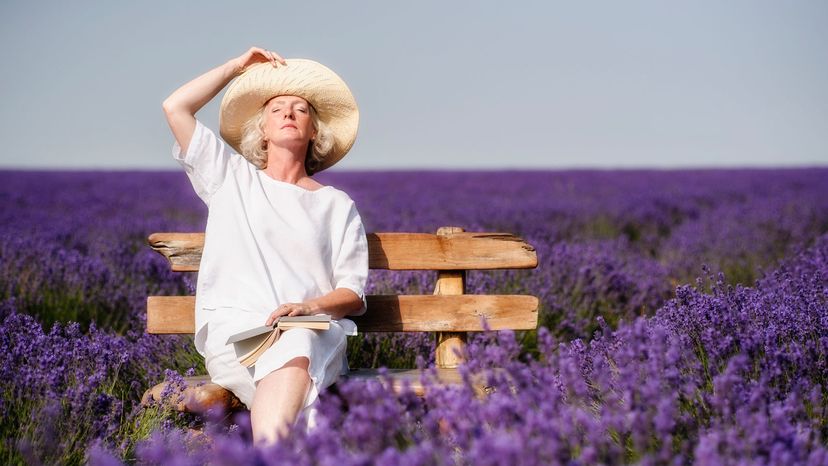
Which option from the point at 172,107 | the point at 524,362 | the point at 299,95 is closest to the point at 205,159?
the point at 172,107

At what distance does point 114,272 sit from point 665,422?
3.82m

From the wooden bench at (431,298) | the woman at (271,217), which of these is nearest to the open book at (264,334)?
the woman at (271,217)

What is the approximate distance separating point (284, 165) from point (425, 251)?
56 cm

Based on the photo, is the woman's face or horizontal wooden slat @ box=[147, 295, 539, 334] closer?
the woman's face

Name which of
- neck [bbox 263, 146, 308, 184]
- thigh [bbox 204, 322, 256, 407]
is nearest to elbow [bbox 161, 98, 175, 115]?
neck [bbox 263, 146, 308, 184]

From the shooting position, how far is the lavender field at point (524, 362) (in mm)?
1514

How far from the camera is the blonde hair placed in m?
3.08

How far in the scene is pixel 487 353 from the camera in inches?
74.0

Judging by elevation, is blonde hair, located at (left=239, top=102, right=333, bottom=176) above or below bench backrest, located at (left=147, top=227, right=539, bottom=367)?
above

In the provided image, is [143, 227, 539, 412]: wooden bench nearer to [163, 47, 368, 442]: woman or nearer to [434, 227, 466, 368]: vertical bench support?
[434, 227, 466, 368]: vertical bench support

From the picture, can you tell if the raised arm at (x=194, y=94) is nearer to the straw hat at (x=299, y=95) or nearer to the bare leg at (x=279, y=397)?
the straw hat at (x=299, y=95)

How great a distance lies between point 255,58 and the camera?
3.03 metres

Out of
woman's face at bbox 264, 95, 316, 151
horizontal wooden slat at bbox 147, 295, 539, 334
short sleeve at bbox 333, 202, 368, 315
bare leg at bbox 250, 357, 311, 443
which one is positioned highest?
woman's face at bbox 264, 95, 316, 151

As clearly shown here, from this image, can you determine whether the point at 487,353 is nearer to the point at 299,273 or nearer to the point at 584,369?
the point at 584,369
